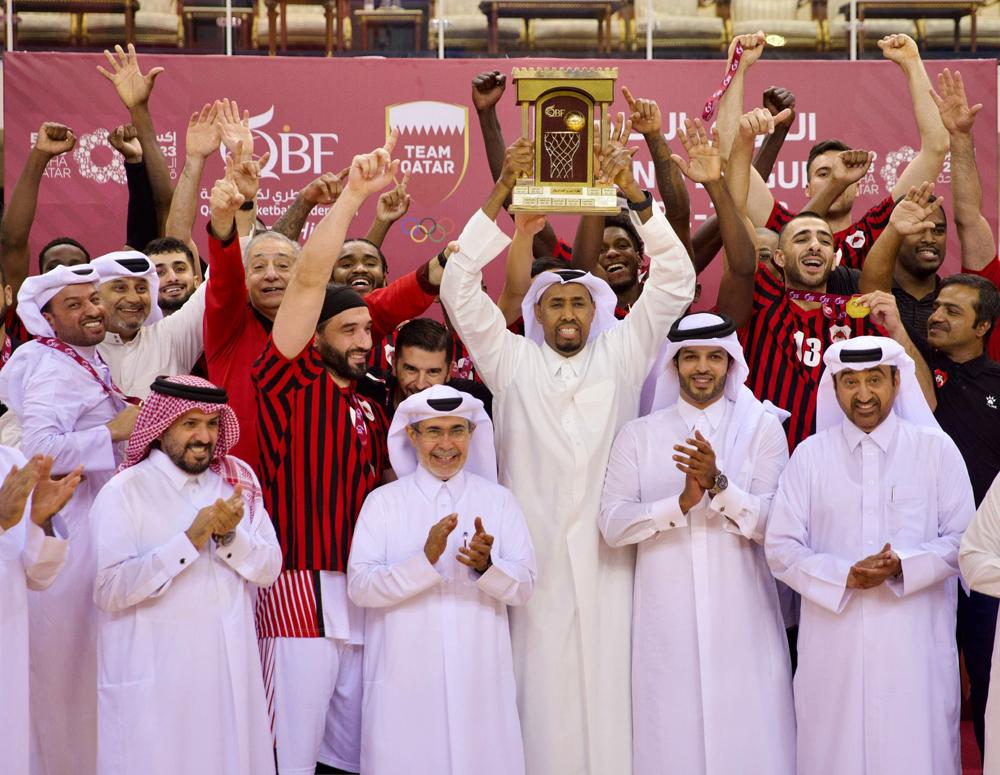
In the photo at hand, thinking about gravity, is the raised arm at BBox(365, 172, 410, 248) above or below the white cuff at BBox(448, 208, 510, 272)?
above

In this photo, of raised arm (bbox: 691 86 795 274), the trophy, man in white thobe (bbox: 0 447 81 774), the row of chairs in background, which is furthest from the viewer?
the row of chairs in background

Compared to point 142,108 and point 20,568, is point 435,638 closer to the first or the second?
point 20,568

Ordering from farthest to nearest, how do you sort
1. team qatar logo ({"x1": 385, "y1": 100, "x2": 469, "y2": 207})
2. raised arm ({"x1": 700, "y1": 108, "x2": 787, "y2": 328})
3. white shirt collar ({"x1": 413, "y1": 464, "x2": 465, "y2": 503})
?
team qatar logo ({"x1": 385, "y1": 100, "x2": 469, "y2": 207})
raised arm ({"x1": 700, "y1": 108, "x2": 787, "y2": 328})
white shirt collar ({"x1": 413, "y1": 464, "x2": 465, "y2": 503})

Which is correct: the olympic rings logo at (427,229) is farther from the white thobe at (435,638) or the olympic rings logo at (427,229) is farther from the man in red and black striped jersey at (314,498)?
the white thobe at (435,638)

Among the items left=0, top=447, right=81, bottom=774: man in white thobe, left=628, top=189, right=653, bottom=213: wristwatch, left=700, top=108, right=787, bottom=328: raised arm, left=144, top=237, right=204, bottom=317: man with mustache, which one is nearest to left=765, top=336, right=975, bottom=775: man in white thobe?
left=700, top=108, right=787, bottom=328: raised arm

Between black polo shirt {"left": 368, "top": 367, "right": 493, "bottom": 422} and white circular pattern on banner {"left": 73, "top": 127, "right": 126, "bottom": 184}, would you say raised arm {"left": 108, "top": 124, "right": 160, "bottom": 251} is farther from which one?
black polo shirt {"left": 368, "top": 367, "right": 493, "bottom": 422}

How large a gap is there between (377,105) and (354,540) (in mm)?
3671

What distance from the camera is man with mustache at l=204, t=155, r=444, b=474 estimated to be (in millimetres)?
4270

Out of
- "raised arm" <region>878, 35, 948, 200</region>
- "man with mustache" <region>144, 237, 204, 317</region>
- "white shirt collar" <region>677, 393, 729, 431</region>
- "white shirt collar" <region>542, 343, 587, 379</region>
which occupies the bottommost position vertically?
"white shirt collar" <region>677, 393, 729, 431</region>

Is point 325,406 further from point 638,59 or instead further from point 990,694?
point 638,59

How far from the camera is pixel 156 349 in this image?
15.3 ft

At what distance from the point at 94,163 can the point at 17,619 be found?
385 centimetres

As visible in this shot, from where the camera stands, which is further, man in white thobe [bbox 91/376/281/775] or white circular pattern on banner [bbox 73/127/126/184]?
white circular pattern on banner [bbox 73/127/126/184]

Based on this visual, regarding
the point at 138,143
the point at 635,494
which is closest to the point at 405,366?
the point at 635,494
